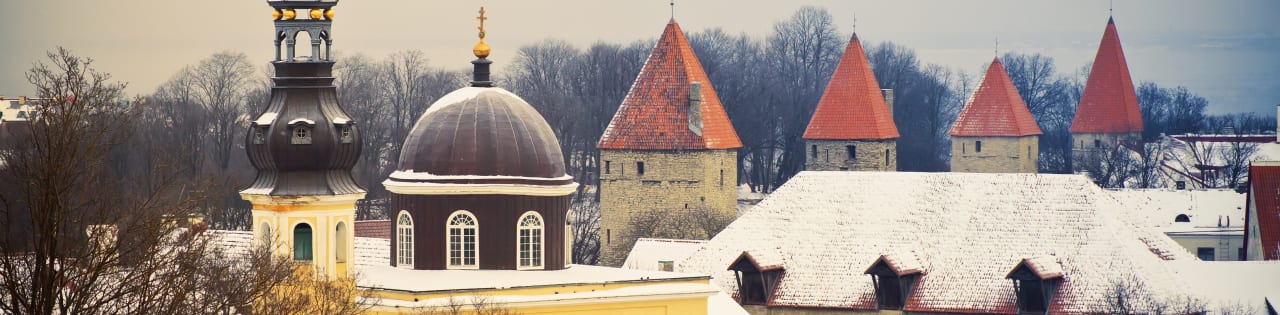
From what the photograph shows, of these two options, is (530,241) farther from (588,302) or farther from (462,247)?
(588,302)

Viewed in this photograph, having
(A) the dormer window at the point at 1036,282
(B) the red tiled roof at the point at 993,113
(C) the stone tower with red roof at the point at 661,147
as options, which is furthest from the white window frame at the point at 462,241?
(B) the red tiled roof at the point at 993,113

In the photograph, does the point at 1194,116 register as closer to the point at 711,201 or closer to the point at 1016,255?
the point at 711,201

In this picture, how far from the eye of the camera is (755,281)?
5659 cm

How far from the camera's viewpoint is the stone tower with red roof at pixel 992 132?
328 ft

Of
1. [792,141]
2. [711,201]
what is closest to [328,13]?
[711,201]

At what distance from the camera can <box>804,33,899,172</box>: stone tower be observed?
8581 centimetres

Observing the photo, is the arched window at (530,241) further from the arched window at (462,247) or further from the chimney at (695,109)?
the chimney at (695,109)

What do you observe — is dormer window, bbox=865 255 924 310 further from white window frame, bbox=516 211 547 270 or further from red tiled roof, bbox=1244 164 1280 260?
red tiled roof, bbox=1244 164 1280 260

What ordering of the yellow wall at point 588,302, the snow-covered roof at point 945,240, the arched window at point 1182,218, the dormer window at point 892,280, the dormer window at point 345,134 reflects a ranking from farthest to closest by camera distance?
the arched window at point 1182,218, the dormer window at point 892,280, the snow-covered roof at point 945,240, the yellow wall at point 588,302, the dormer window at point 345,134

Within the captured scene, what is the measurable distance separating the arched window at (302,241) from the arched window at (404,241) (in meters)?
4.37

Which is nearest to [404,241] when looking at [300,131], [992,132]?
[300,131]

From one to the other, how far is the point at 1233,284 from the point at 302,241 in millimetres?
20120

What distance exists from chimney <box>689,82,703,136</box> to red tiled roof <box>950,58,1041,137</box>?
24.7 meters

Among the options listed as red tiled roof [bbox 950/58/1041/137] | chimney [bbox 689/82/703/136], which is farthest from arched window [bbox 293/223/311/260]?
red tiled roof [bbox 950/58/1041/137]
